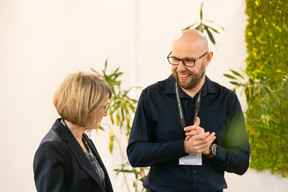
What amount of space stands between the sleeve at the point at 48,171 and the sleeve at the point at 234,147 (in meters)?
0.82

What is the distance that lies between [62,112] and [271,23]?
280cm

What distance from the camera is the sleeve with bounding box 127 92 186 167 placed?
208 centimetres

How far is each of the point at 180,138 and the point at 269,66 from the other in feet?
7.14

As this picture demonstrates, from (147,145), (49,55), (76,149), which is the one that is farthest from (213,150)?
(49,55)

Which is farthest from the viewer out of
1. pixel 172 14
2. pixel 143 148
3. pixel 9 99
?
pixel 9 99

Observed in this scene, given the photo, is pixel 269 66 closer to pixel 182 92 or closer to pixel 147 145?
pixel 182 92

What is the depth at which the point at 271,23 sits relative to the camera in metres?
4.04

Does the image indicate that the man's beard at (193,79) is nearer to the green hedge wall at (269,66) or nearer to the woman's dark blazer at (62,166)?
the woman's dark blazer at (62,166)

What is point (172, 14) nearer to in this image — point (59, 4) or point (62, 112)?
point (59, 4)

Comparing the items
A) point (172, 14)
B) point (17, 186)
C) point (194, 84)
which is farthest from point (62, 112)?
point (17, 186)

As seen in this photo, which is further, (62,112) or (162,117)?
(162,117)

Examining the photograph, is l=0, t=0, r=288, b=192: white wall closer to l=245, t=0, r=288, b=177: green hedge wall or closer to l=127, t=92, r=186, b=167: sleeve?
l=245, t=0, r=288, b=177: green hedge wall

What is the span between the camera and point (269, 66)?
402 centimetres

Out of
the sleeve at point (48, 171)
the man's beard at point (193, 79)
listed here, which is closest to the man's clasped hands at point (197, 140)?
the man's beard at point (193, 79)
